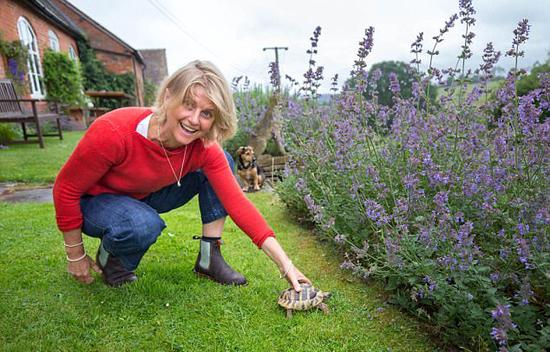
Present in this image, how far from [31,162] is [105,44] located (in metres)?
18.0

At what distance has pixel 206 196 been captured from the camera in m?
2.45

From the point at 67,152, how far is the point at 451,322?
24.6 feet

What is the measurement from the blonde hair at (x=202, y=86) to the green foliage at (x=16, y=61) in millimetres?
11154

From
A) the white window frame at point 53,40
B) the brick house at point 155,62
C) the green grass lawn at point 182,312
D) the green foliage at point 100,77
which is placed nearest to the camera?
the green grass lawn at point 182,312

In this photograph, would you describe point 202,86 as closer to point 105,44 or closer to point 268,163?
point 268,163

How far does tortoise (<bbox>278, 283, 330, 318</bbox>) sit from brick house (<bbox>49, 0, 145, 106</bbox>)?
2272 cm

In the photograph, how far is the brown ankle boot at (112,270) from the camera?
7.43 feet

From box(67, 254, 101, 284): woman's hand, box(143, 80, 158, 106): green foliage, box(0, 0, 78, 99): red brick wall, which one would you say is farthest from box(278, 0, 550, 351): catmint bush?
box(143, 80, 158, 106): green foliage

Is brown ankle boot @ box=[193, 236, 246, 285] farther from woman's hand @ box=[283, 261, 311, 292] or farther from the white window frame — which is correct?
the white window frame

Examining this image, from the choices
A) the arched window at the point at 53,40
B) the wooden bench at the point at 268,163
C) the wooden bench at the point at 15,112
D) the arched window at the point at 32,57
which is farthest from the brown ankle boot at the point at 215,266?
the arched window at the point at 53,40

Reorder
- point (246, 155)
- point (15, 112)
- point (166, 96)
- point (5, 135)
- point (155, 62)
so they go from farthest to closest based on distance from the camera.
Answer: point (155, 62), point (5, 135), point (15, 112), point (246, 155), point (166, 96)

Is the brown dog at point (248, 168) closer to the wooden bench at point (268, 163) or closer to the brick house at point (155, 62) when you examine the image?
the wooden bench at point (268, 163)

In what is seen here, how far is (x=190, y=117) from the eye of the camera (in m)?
1.90

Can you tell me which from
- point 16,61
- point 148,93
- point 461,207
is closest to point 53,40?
point 16,61
